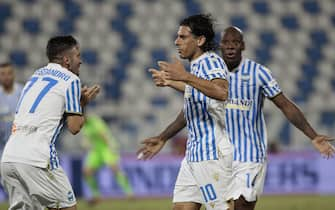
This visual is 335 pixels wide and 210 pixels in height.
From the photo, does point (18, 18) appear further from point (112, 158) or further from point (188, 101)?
point (188, 101)

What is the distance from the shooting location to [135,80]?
2277cm

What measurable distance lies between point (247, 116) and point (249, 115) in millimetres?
26

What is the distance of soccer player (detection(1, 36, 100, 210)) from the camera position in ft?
23.3

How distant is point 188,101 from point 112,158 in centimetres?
1053

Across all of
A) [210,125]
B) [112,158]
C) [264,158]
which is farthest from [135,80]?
[210,125]

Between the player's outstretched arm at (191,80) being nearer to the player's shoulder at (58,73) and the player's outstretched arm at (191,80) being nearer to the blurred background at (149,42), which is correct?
the player's shoulder at (58,73)

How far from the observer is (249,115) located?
8977mm

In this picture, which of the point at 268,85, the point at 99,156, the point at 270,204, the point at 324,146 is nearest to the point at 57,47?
Result: the point at 268,85

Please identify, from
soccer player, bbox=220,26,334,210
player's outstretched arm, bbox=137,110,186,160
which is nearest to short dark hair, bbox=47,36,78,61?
player's outstretched arm, bbox=137,110,186,160

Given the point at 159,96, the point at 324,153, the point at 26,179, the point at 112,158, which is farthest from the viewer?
the point at 159,96

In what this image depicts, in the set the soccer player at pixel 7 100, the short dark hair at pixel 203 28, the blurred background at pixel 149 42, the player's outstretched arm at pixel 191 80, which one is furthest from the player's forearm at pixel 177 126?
the blurred background at pixel 149 42

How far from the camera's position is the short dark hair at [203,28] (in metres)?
7.53

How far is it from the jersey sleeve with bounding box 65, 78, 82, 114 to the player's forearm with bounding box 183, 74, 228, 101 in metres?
1.01

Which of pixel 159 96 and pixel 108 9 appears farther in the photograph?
pixel 108 9
